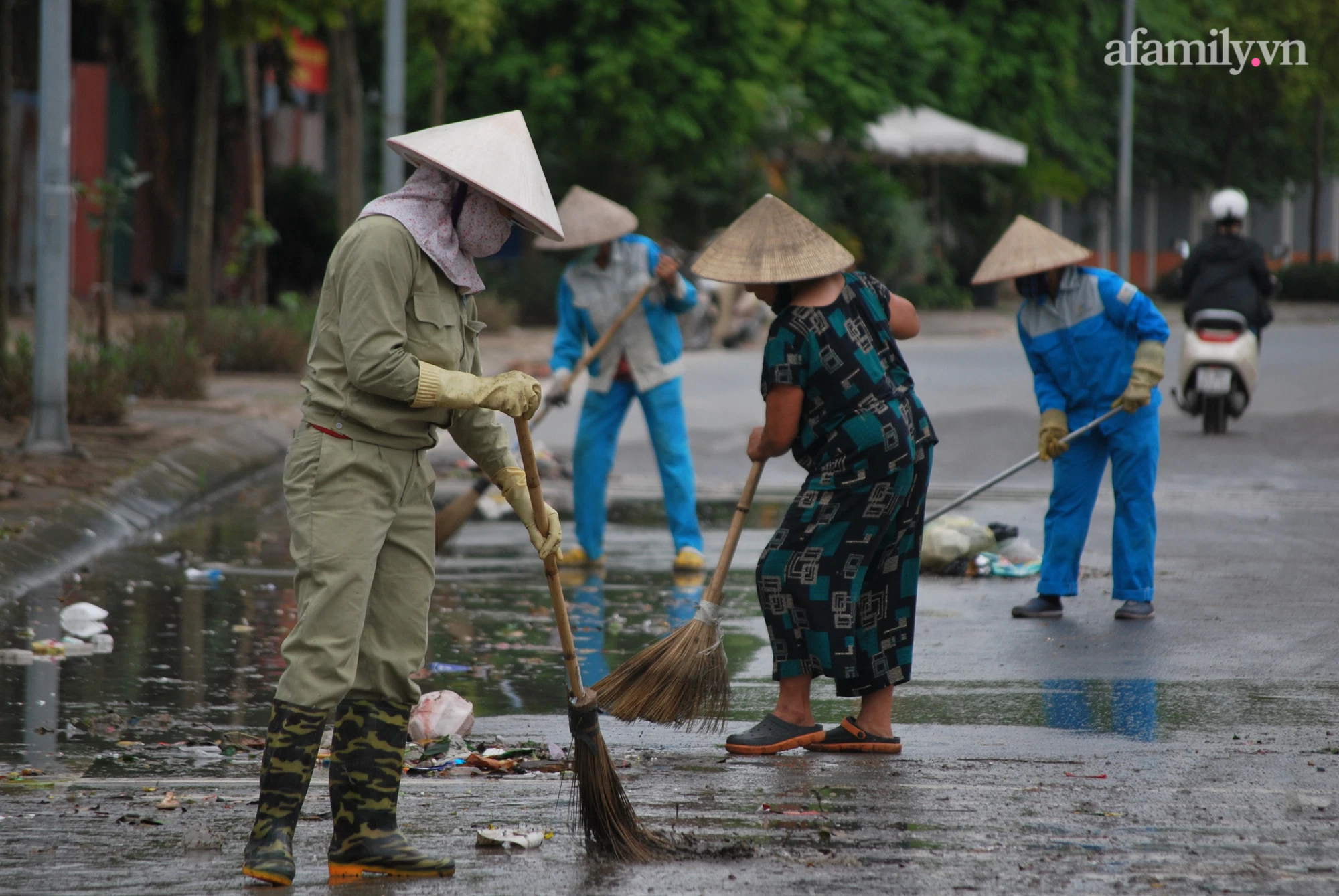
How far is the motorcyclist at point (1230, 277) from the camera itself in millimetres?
13766

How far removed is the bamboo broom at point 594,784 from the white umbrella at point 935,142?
27.0 meters

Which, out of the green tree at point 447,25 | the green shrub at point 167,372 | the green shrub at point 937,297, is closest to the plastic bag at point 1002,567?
the green shrub at point 167,372

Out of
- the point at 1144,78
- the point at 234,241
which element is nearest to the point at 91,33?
the point at 234,241

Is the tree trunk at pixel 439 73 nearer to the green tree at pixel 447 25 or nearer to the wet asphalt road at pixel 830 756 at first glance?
the green tree at pixel 447 25

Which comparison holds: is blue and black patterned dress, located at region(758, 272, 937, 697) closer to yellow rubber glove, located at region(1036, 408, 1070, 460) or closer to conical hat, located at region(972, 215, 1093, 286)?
conical hat, located at region(972, 215, 1093, 286)

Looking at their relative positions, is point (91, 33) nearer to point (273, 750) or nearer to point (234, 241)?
point (234, 241)

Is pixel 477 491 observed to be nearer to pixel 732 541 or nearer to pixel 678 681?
pixel 732 541

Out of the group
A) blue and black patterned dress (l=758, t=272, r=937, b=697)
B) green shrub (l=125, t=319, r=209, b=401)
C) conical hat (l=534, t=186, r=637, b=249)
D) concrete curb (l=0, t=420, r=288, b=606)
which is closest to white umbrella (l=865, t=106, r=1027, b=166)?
green shrub (l=125, t=319, r=209, b=401)

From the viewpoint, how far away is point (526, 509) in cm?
422

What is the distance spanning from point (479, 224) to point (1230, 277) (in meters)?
11.2

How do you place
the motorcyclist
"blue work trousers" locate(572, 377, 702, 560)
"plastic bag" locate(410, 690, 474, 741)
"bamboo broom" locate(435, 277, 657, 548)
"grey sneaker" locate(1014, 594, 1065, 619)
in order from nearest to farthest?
"plastic bag" locate(410, 690, 474, 741)
"grey sneaker" locate(1014, 594, 1065, 619)
"bamboo broom" locate(435, 277, 657, 548)
"blue work trousers" locate(572, 377, 702, 560)
the motorcyclist

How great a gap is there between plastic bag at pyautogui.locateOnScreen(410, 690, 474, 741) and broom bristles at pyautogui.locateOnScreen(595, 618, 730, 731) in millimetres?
420

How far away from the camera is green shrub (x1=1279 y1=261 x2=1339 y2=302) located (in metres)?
37.5

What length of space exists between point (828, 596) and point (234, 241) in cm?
1770
